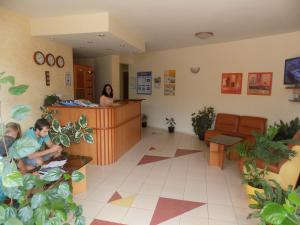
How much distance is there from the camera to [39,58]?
4199mm

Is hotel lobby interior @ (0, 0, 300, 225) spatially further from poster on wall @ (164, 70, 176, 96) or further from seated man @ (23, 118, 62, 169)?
seated man @ (23, 118, 62, 169)

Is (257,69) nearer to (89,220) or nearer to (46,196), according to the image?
(89,220)

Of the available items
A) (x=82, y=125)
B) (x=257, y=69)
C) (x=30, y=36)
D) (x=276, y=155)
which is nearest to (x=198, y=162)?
(x=276, y=155)

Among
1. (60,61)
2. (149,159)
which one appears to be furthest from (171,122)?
(60,61)

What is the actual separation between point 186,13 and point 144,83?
4.23 metres

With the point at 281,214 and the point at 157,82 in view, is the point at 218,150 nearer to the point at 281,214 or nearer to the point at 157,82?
the point at 281,214

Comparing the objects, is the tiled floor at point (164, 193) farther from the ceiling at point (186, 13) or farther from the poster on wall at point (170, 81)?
the poster on wall at point (170, 81)

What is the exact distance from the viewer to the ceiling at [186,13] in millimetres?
3156

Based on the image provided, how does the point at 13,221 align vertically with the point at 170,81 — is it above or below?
below

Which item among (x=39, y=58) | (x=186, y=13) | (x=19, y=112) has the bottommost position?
(x=19, y=112)

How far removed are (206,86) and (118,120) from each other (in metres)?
3.04

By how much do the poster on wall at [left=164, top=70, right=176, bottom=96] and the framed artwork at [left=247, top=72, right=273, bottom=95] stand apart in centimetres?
232

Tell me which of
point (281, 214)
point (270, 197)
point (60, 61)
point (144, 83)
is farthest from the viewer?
point (144, 83)

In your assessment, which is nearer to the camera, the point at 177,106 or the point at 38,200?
the point at 38,200
